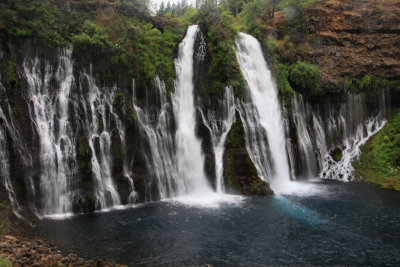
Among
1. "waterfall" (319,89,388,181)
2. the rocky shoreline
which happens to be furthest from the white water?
the rocky shoreline

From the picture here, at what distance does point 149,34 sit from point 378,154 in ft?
56.4

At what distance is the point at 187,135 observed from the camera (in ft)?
57.8

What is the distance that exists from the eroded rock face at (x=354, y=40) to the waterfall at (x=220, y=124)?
30.7 feet

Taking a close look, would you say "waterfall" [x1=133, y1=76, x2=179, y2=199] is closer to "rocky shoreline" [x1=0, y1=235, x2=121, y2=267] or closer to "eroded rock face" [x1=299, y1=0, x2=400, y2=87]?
"rocky shoreline" [x1=0, y1=235, x2=121, y2=267]

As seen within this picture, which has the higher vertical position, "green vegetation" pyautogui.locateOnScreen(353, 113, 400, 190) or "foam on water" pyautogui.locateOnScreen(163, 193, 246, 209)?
"green vegetation" pyautogui.locateOnScreen(353, 113, 400, 190)

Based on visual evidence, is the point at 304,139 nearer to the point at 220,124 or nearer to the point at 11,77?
the point at 220,124

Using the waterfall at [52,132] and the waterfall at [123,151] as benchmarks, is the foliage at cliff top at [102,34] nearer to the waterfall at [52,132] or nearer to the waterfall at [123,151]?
the waterfall at [52,132]

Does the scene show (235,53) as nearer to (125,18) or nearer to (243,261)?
(125,18)

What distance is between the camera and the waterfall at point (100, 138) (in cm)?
1444

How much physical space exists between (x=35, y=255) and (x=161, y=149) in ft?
29.8

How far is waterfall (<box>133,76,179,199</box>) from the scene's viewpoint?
1619 cm

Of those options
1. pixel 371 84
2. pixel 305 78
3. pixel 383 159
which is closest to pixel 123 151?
pixel 305 78

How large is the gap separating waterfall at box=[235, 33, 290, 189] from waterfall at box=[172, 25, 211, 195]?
3393 mm

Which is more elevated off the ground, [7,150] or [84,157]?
[7,150]
